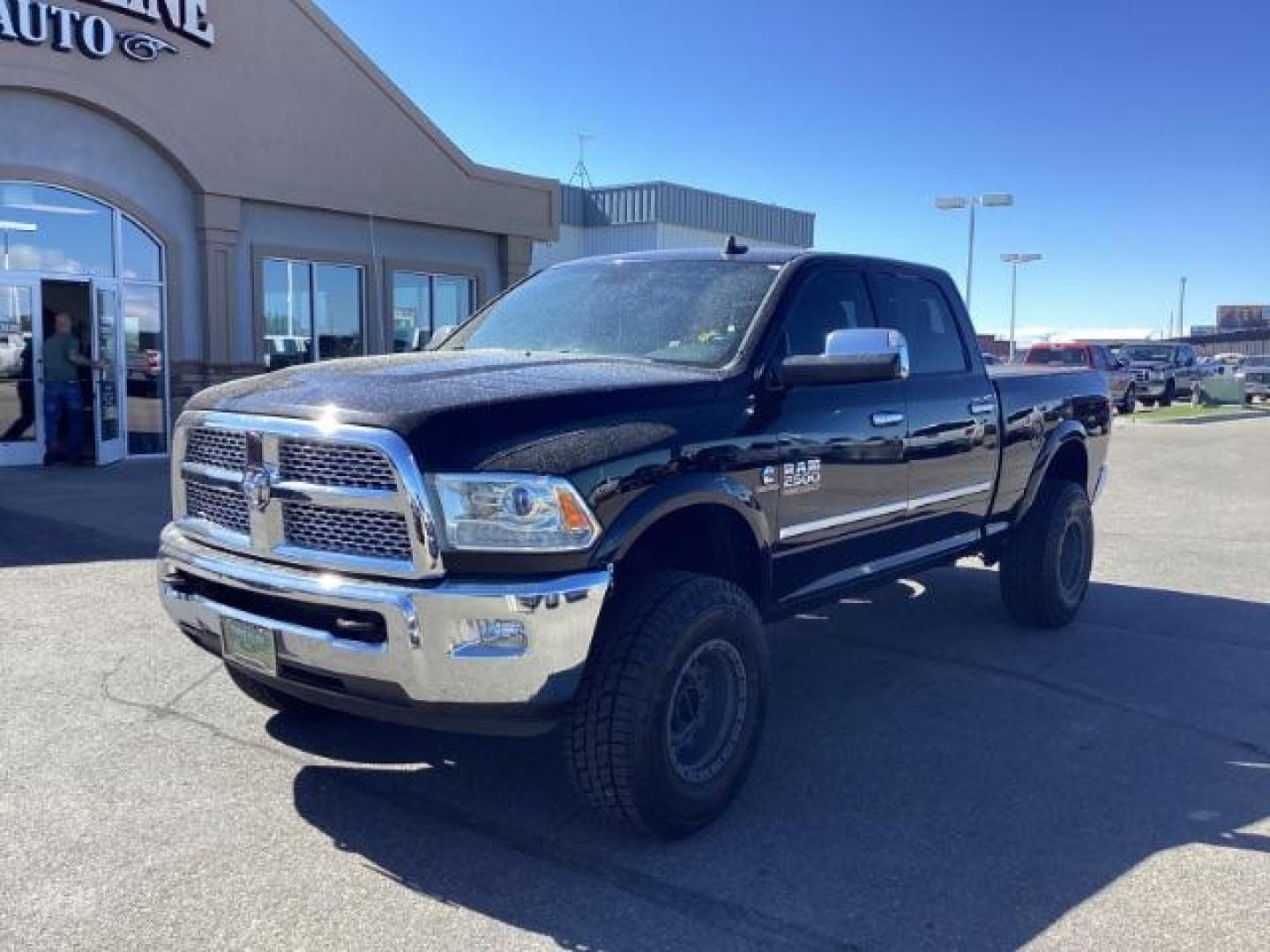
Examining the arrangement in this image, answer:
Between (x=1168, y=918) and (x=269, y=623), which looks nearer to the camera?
(x=1168, y=918)

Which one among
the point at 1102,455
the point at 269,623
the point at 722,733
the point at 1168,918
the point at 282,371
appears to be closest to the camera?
the point at 1168,918

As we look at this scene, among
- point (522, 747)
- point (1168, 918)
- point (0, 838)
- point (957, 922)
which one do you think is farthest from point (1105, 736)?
point (0, 838)

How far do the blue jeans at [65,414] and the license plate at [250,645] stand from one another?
1102cm

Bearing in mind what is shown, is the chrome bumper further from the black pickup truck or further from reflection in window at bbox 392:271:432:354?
reflection in window at bbox 392:271:432:354

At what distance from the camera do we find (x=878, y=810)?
410 centimetres

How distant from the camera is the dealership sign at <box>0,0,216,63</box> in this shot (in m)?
12.8

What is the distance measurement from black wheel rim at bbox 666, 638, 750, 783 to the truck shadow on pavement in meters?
0.25

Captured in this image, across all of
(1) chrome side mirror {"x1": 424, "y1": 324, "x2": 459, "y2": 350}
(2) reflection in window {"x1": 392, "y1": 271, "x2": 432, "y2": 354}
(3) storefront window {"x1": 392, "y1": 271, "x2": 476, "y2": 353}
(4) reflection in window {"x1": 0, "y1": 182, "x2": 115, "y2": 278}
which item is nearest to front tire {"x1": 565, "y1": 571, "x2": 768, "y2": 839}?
(1) chrome side mirror {"x1": 424, "y1": 324, "x2": 459, "y2": 350}

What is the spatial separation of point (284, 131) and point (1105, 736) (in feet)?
44.9

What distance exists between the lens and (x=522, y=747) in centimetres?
467

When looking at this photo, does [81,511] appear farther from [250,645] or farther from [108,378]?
[250,645]

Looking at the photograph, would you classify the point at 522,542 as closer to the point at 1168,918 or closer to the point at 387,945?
the point at 387,945

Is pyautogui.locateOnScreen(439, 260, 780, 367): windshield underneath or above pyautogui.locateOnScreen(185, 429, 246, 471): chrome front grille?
above

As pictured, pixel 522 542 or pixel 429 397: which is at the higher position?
pixel 429 397
